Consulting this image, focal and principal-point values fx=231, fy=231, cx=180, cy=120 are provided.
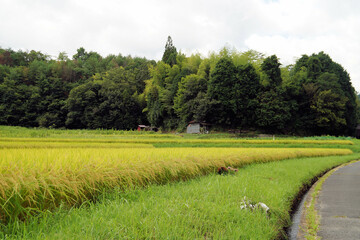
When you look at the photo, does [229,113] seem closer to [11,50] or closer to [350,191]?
[350,191]

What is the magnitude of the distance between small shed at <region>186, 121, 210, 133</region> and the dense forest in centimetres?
113

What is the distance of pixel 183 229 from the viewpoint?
2564 millimetres

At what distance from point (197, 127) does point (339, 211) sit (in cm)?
3211

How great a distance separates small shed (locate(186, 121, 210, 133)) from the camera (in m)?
35.8

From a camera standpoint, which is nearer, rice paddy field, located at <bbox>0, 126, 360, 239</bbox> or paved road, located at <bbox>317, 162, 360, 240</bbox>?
rice paddy field, located at <bbox>0, 126, 360, 239</bbox>

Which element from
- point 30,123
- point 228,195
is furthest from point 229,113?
point 30,123

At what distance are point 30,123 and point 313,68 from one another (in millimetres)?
56500

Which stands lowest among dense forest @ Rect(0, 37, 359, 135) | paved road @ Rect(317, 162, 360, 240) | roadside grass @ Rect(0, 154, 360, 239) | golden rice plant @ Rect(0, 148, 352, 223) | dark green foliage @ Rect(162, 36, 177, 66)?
paved road @ Rect(317, 162, 360, 240)

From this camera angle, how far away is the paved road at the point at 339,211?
326 centimetres

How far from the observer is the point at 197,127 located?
3641cm

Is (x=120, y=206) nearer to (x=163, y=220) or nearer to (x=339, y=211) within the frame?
(x=163, y=220)

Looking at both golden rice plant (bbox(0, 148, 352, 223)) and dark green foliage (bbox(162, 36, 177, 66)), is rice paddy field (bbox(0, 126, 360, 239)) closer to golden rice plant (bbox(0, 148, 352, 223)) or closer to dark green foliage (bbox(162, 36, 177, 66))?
golden rice plant (bbox(0, 148, 352, 223))

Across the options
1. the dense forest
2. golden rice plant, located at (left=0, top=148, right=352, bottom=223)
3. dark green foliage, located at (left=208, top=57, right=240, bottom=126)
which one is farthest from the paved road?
dark green foliage, located at (left=208, top=57, right=240, bottom=126)

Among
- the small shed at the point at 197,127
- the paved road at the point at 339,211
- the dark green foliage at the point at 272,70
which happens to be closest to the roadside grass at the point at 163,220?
the paved road at the point at 339,211
